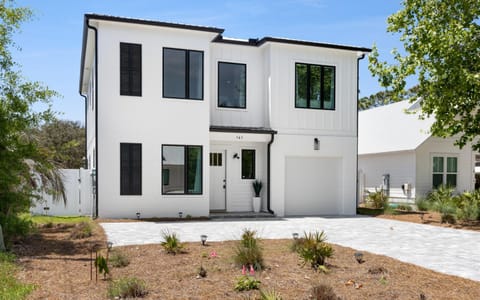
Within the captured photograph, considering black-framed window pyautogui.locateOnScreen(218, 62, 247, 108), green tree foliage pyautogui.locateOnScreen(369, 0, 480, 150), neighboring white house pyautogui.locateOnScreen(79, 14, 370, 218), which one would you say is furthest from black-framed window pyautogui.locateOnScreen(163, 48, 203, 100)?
green tree foliage pyautogui.locateOnScreen(369, 0, 480, 150)

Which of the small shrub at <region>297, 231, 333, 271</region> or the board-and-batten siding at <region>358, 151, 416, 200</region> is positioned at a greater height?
the board-and-batten siding at <region>358, 151, 416, 200</region>

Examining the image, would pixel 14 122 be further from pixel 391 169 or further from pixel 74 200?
pixel 391 169

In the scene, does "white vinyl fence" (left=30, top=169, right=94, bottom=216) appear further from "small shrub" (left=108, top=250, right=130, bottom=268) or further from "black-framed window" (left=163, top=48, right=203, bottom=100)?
"small shrub" (left=108, top=250, right=130, bottom=268)

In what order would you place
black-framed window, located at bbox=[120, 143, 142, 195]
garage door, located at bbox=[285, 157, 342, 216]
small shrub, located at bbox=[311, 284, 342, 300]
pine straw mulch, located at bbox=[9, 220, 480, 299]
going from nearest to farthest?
small shrub, located at bbox=[311, 284, 342, 300]
pine straw mulch, located at bbox=[9, 220, 480, 299]
black-framed window, located at bbox=[120, 143, 142, 195]
garage door, located at bbox=[285, 157, 342, 216]

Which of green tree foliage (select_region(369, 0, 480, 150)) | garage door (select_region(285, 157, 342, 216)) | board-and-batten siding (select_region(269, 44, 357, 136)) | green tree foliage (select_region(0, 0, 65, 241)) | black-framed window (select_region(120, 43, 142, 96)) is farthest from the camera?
garage door (select_region(285, 157, 342, 216))

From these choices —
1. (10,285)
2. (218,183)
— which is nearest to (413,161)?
(218,183)

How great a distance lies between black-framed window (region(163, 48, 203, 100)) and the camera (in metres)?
14.5

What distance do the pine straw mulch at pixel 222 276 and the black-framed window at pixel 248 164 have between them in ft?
24.1

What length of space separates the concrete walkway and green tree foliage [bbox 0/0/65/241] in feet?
7.15

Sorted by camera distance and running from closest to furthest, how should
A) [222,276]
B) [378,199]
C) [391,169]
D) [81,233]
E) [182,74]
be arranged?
[222,276], [81,233], [182,74], [378,199], [391,169]

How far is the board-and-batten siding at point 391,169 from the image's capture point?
20.2 meters

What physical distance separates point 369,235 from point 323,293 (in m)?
6.25

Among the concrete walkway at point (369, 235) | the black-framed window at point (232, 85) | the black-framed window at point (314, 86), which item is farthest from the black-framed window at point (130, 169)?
the black-framed window at point (314, 86)

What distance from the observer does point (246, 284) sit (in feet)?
19.1
